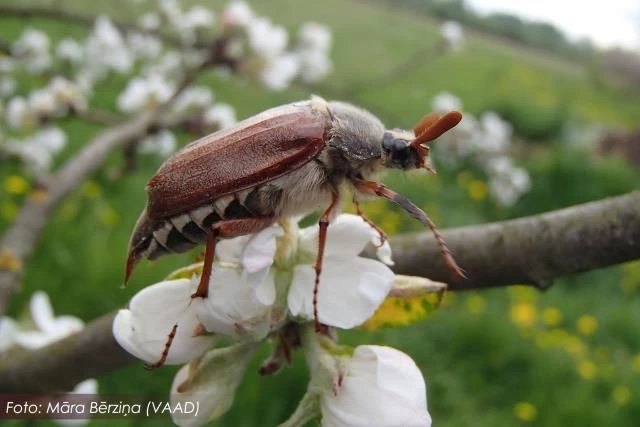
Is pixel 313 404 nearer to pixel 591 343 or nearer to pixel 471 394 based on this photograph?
pixel 471 394

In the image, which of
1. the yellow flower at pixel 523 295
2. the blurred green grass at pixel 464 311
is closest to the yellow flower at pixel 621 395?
the blurred green grass at pixel 464 311

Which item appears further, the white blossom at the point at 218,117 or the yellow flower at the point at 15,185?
the yellow flower at the point at 15,185

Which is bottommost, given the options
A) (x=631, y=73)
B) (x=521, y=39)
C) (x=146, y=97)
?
(x=521, y=39)

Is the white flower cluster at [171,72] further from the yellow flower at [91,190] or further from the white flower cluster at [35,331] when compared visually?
the white flower cluster at [35,331]

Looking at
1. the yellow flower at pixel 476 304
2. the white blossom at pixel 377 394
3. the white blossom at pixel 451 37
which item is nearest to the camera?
the white blossom at pixel 377 394

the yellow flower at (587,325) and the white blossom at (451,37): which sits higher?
the white blossom at (451,37)

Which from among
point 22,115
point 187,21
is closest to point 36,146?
point 22,115

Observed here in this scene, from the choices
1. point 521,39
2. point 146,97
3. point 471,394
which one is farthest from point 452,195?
point 521,39

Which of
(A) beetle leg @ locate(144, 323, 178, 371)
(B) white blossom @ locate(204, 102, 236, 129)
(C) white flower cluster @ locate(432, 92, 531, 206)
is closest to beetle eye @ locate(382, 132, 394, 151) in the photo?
(A) beetle leg @ locate(144, 323, 178, 371)
